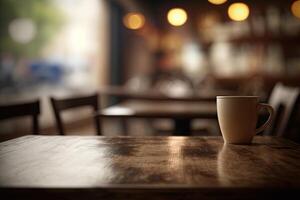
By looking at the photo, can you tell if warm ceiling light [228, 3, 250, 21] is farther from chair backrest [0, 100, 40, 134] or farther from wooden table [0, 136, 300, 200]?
wooden table [0, 136, 300, 200]

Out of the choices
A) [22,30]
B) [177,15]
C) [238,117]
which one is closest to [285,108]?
[238,117]

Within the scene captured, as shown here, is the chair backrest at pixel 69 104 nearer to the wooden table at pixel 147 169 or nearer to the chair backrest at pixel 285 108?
the wooden table at pixel 147 169

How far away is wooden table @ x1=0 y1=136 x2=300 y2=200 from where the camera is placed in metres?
0.56

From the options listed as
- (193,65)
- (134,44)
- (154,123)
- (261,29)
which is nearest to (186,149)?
(154,123)

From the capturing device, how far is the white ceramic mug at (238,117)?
38.6 inches

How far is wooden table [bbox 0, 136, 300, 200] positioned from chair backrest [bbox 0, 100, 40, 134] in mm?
345

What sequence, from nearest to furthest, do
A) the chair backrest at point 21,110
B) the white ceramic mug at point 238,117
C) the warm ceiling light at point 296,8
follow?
1. the white ceramic mug at point 238,117
2. the chair backrest at point 21,110
3. the warm ceiling light at point 296,8

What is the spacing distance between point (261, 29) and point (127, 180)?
6.64 meters

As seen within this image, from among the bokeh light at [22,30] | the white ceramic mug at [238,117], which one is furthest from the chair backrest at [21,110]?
the bokeh light at [22,30]

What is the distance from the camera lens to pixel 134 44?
9289mm

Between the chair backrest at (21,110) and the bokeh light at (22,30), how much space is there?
3.13m

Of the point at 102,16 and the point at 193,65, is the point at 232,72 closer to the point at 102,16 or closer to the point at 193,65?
the point at 193,65

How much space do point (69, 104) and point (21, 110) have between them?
0.37 meters

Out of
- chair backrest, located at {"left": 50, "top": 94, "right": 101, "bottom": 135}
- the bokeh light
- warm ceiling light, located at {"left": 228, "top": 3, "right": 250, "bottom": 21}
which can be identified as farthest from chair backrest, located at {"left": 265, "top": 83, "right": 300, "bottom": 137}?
the bokeh light
